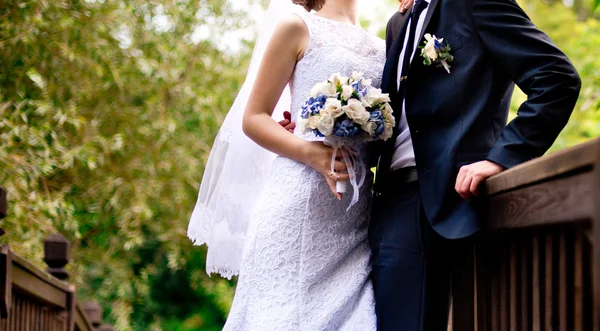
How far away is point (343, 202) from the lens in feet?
9.11

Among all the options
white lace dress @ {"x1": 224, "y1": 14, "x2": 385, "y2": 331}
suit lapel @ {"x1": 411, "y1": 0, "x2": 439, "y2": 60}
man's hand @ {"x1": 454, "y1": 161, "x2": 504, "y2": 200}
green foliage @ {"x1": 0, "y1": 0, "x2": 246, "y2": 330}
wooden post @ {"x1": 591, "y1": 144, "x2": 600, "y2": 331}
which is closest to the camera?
wooden post @ {"x1": 591, "y1": 144, "x2": 600, "y2": 331}

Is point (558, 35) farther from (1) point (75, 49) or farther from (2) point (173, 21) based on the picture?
(1) point (75, 49)

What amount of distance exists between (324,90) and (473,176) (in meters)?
0.58

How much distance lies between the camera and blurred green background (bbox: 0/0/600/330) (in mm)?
5902

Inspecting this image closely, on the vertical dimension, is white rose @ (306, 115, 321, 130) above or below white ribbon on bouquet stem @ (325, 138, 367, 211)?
above

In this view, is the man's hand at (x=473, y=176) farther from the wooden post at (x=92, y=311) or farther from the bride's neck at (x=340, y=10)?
the wooden post at (x=92, y=311)

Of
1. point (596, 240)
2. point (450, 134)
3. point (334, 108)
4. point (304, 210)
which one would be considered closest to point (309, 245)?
point (304, 210)

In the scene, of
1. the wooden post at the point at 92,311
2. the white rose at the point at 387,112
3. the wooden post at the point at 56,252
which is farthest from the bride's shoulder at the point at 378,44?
the wooden post at the point at 92,311

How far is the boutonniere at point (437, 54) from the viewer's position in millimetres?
2383

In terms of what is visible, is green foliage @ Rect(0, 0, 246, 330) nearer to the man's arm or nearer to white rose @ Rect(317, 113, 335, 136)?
white rose @ Rect(317, 113, 335, 136)

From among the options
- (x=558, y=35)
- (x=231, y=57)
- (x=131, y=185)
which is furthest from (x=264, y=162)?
(x=558, y=35)

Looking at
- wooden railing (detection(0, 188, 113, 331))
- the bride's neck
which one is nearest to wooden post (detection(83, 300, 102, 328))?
wooden railing (detection(0, 188, 113, 331))

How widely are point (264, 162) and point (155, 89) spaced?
4.73 metres

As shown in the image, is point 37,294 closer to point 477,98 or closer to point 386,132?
point 386,132
